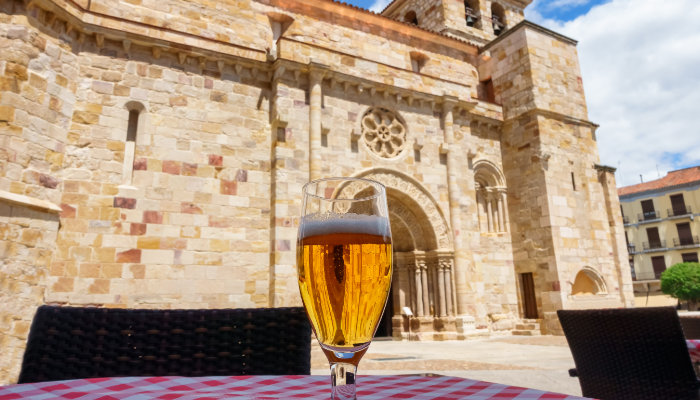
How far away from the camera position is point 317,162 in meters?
9.06

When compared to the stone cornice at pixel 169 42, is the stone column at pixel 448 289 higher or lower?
lower

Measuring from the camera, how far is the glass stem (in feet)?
2.12

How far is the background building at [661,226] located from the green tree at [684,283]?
2.68 metres

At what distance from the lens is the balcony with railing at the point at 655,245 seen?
105 feet

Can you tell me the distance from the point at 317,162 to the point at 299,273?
8260 mm

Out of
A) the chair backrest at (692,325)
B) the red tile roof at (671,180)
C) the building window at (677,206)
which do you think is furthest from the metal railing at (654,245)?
the chair backrest at (692,325)

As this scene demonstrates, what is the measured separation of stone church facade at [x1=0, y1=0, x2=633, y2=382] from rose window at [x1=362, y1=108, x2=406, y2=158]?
5cm

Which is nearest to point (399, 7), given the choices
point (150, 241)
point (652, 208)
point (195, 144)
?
point (195, 144)

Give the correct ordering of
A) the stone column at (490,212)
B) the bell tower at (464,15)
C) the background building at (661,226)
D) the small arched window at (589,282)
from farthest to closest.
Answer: the background building at (661,226)
the bell tower at (464,15)
the stone column at (490,212)
the small arched window at (589,282)

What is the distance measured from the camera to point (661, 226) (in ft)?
106

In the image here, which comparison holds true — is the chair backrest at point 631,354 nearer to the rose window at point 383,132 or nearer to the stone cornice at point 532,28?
the rose window at point 383,132

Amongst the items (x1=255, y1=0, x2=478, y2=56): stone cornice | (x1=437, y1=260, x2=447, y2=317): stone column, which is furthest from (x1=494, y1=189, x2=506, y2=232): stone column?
(x1=255, y1=0, x2=478, y2=56): stone cornice

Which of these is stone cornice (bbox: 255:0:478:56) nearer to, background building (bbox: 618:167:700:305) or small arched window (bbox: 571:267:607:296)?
small arched window (bbox: 571:267:607:296)

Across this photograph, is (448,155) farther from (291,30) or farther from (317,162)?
(291,30)
